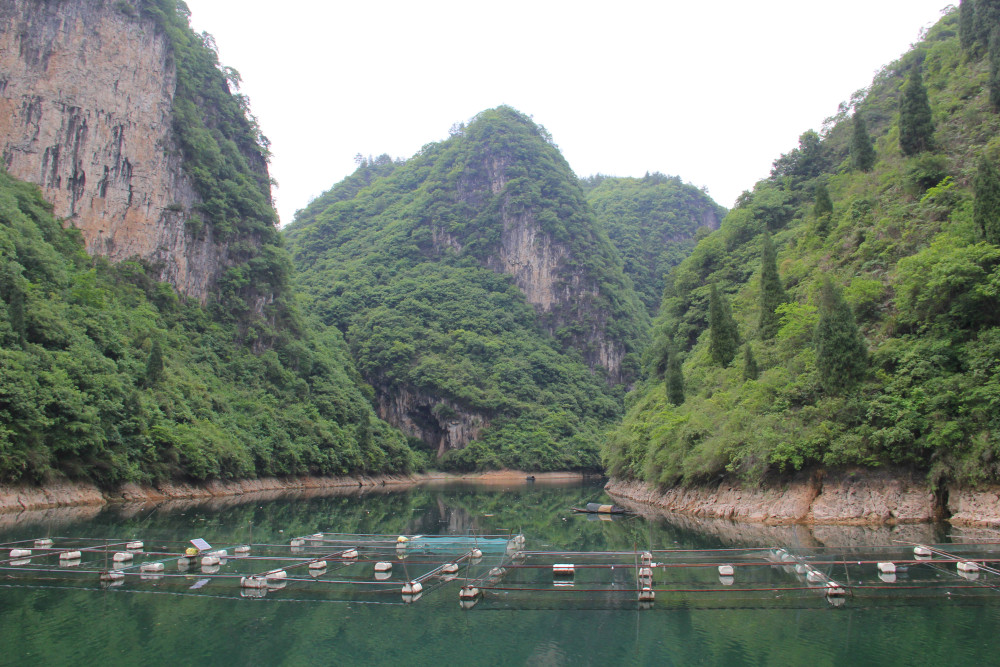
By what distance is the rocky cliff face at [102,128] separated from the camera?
70.9 meters

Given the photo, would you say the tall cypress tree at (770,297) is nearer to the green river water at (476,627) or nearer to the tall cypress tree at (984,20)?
the tall cypress tree at (984,20)

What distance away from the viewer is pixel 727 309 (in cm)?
4844

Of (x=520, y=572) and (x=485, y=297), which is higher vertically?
(x=485, y=297)

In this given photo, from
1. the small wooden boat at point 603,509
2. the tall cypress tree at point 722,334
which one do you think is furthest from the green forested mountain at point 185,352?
the tall cypress tree at point 722,334

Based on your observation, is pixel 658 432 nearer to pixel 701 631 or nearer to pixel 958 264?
pixel 958 264

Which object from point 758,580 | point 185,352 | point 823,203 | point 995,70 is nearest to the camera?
point 758,580

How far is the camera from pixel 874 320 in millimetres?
32000

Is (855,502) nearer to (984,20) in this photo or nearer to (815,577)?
(815,577)

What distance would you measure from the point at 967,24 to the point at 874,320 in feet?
96.6

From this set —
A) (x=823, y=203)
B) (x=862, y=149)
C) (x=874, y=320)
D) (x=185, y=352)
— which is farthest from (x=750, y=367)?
(x=185, y=352)

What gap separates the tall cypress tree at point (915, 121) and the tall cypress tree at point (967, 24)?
29.6 ft

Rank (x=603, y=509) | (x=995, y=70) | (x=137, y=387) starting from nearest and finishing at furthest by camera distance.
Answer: (x=995, y=70) → (x=603, y=509) → (x=137, y=387)

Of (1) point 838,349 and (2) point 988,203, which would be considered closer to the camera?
(2) point 988,203

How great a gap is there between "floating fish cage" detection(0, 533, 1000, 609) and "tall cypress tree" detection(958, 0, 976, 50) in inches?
1786
